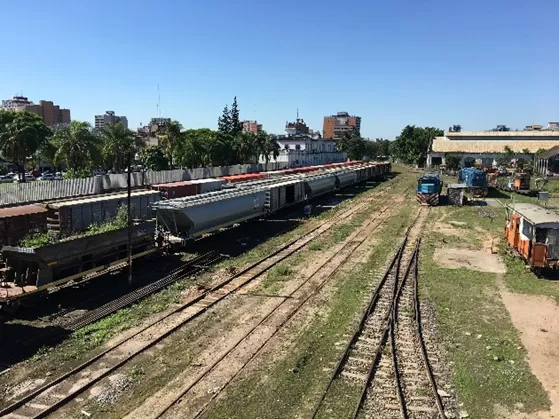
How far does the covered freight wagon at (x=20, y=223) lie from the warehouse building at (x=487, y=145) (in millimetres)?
105213

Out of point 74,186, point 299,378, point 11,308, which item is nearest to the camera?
point 299,378

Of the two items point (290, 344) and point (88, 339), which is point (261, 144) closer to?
point (88, 339)

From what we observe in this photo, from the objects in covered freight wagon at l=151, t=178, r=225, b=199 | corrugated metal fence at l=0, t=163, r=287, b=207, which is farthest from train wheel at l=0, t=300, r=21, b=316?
corrugated metal fence at l=0, t=163, r=287, b=207

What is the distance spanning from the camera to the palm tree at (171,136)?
211 feet

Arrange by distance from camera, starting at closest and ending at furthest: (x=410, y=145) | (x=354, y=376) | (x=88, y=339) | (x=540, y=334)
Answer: (x=354, y=376)
(x=88, y=339)
(x=540, y=334)
(x=410, y=145)

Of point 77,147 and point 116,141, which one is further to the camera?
point 116,141

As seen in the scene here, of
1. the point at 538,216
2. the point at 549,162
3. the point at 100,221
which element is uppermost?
the point at 549,162

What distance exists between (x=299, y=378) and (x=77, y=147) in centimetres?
3975

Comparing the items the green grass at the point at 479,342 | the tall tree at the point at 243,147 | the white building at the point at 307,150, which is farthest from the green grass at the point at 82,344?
the white building at the point at 307,150

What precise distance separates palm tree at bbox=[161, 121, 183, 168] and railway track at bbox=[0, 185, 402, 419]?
44.4m

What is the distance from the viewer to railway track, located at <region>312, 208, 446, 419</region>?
1181cm

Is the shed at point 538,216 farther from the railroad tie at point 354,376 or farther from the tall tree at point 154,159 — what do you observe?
the tall tree at point 154,159

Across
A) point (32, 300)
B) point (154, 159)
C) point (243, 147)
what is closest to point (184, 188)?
point (32, 300)

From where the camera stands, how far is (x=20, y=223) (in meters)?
22.8
